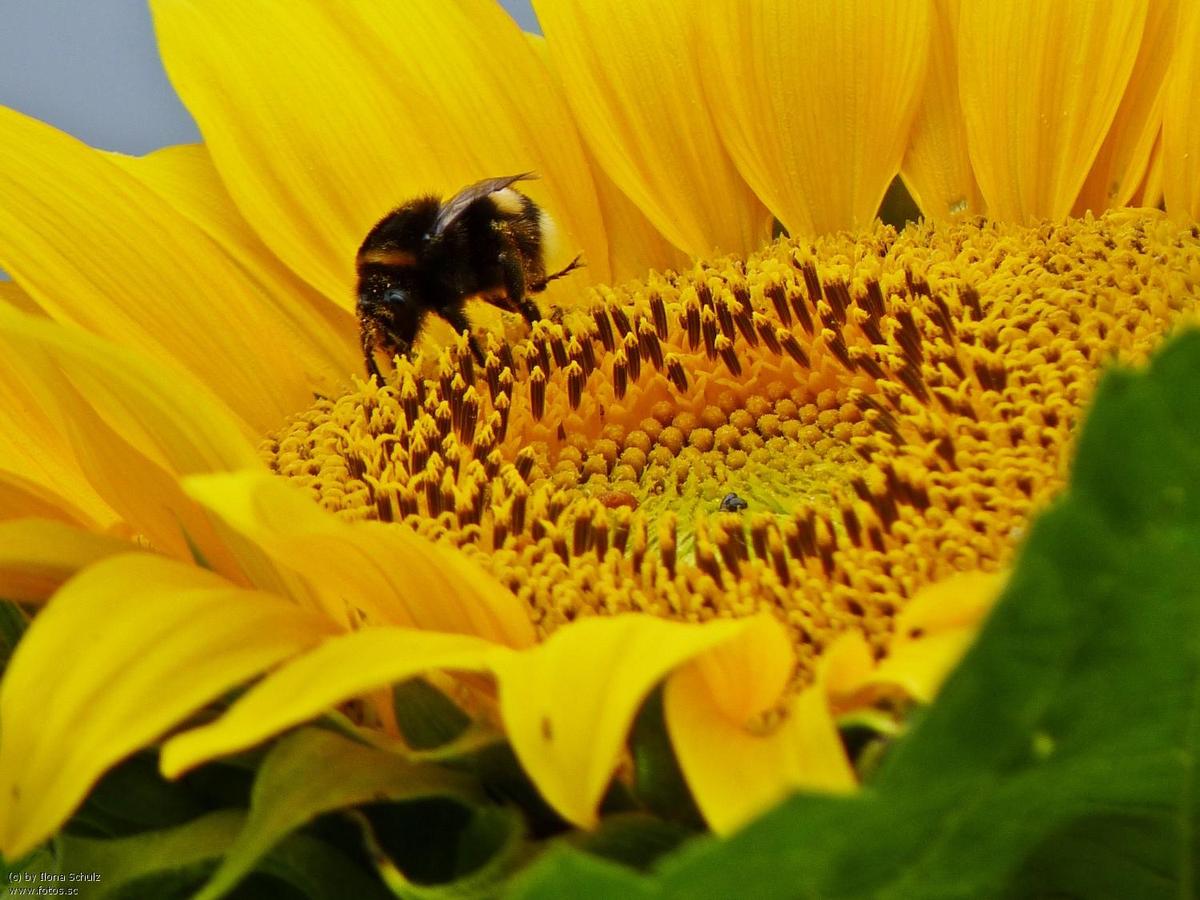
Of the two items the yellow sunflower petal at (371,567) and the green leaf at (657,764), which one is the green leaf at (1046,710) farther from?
the yellow sunflower petal at (371,567)

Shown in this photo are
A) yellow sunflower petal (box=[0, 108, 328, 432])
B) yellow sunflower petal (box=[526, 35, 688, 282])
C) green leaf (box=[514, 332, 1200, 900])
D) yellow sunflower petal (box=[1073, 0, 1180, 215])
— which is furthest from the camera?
yellow sunflower petal (box=[526, 35, 688, 282])

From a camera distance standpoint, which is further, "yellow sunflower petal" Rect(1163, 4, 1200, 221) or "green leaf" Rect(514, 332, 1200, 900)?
"yellow sunflower petal" Rect(1163, 4, 1200, 221)

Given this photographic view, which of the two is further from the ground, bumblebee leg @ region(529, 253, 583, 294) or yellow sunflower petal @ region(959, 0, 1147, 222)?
bumblebee leg @ region(529, 253, 583, 294)

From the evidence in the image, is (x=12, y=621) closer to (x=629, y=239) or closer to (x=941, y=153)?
(x=629, y=239)

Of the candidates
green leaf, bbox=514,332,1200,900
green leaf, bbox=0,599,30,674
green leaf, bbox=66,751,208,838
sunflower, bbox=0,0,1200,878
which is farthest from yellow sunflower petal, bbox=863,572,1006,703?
green leaf, bbox=0,599,30,674

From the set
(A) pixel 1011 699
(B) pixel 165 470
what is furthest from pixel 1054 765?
(B) pixel 165 470

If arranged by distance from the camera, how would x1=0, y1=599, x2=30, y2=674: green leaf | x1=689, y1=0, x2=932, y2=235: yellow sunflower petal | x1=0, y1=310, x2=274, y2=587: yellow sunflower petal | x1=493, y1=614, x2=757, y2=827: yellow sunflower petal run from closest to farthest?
x1=493, y1=614, x2=757, y2=827: yellow sunflower petal < x1=0, y1=310, x2=274, y2=587: yellow sunflower petal < x1=0, y1=599, x2=30, y2=674: green leaf < x1=689, y1=0, x2=932, y2=235: yellow sunflower petal

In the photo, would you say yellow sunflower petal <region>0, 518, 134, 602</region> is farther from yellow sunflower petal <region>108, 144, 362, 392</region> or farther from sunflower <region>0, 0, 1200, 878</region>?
yellow sunflower petal <region>108, 144, 362, 392</region>

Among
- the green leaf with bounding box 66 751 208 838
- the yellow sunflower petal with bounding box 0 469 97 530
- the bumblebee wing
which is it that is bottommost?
the green leaf with bounding box 66 751 208 838

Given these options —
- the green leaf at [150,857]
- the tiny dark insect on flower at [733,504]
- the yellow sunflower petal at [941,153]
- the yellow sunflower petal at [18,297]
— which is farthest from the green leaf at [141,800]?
the yellow sunflower petal at [941,153]
